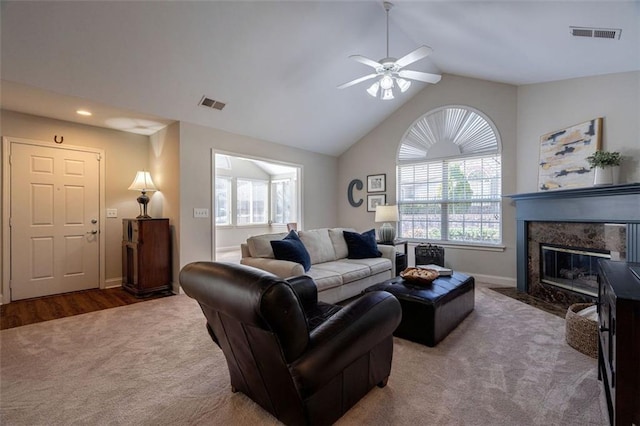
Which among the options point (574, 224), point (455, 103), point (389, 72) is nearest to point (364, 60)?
point (389, 72)

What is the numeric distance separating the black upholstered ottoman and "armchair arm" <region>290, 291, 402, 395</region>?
0.81m

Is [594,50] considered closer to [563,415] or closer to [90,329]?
[563,415]

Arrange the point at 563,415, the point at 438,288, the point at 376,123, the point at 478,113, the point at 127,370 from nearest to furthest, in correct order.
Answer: the point at 563,415, the point at 127,370, the point at 438,288, the point at 478,113, the point at 376,123

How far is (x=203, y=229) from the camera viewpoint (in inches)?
168

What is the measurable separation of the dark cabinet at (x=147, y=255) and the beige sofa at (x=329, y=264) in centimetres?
141

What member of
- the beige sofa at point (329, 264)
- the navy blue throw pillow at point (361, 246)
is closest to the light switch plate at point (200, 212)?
the beige sofa at point (329, 264)

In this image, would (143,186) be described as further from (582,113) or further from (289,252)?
(582,113)

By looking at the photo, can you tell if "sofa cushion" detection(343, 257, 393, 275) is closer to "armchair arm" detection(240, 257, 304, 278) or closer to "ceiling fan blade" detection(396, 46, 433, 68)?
"armchair arm" detection(240, 257, 304, 278)

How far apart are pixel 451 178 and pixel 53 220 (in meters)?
6.10

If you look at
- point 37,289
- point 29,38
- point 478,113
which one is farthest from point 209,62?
point 478,113

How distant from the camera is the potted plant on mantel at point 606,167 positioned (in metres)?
3.03

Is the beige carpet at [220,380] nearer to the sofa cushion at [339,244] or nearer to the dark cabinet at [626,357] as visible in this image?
the dark cabinet at [626,357]

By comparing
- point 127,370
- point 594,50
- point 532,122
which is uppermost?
point 594,50

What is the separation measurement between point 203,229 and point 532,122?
4.99 meters
